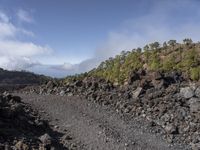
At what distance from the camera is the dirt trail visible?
2470cm

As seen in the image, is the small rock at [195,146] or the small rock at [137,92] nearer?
→ the small rock at [195,146]

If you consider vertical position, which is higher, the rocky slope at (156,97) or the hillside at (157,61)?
the hillside at (157,61)

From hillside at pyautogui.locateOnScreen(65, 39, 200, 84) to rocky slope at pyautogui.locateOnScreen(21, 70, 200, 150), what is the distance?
125 cm

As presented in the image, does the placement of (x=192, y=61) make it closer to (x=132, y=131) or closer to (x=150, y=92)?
(x=150, y=92)

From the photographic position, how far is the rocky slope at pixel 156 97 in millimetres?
28141

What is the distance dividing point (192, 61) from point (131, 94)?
7.05 metres

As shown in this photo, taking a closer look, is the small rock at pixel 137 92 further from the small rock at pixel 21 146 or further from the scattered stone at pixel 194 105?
the small rock at pixel 21 146

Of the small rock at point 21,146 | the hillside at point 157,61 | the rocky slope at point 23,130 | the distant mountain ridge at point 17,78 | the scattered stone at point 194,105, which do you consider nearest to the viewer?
the small rock at point 21,146

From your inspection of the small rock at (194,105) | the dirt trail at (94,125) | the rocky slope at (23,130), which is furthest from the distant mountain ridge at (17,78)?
the rocky slope at (23,130)

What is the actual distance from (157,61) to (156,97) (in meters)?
8.22

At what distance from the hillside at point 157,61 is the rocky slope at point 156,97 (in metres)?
1.25

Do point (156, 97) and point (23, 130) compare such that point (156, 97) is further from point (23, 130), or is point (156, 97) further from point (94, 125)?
point (23, 130)

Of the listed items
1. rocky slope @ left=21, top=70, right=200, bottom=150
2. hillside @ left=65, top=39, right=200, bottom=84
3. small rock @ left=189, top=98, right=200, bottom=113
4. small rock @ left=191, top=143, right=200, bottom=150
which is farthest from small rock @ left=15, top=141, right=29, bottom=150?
hillside @ left=65, top=39, right=200, bottom=84

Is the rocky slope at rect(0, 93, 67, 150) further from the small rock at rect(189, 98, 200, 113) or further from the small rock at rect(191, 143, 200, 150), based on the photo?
the small rock at rect(189, 98, 200, 113)
